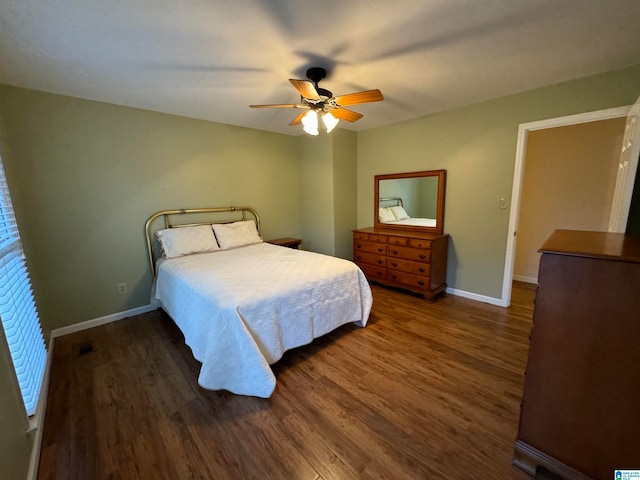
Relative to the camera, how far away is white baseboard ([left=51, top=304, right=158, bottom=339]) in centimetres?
251

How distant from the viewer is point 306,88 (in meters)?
1.82

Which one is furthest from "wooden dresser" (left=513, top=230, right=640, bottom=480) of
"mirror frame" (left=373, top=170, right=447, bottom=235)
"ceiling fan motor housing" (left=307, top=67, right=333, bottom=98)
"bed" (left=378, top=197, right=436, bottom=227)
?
"bed" (left=378, top=197, right=436, bottom=227)

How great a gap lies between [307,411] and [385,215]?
301 centimetres

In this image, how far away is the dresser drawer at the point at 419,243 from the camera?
3017mm

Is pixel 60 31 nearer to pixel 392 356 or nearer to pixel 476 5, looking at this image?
pixel 476 5

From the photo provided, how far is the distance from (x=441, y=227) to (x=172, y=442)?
11.1ft

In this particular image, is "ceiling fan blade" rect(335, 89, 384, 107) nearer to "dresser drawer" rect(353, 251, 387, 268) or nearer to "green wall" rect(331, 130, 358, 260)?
"green wall" rect(331, 130, 358, 260)

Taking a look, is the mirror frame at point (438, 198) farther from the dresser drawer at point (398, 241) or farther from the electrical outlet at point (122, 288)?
the electrical outlet at point (122, 288)

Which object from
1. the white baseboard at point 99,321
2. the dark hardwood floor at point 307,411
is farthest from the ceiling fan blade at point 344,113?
the white baseboard at point 99,321

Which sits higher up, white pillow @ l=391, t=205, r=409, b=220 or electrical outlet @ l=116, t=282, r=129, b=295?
white pillow @ l=391, t=205, r=409, b=220

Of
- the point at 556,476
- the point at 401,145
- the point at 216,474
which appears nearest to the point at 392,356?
the point at 556,476

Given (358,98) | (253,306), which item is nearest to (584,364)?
(253,306)

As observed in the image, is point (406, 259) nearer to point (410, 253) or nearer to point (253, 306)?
point (410, 253)

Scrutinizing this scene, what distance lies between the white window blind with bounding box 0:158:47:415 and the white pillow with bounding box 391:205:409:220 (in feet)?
12.7
